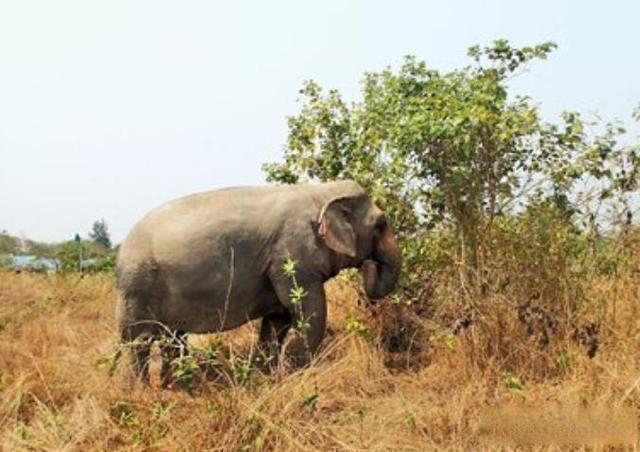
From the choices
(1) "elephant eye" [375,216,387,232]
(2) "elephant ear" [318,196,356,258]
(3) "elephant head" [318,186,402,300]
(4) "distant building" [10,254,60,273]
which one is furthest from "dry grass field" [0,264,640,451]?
(4) "distant building" [10,254,60,273]

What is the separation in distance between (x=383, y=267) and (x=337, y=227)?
64 cm

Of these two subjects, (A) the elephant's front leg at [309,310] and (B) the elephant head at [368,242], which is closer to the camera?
(A) the elephant's front leg at [309,310]

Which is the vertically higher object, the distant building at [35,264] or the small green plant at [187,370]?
the distant building at [35,264]

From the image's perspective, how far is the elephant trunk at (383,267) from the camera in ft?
25.3

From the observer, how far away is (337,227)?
7477mm

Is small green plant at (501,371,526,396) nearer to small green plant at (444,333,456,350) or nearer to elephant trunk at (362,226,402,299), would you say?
small green plant at (444,333,456,350)

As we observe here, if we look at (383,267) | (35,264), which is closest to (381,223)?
(383,267)

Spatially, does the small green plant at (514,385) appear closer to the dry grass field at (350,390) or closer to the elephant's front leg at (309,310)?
the dry grass field at (350,390)

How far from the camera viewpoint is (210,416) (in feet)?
15.5

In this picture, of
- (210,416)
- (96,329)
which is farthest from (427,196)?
(96,329)

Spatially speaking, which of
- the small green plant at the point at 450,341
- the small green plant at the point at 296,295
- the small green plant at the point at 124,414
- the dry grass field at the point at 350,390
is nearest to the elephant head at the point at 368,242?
the dry grass field at the point at 350,390

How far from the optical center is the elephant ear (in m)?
7.38

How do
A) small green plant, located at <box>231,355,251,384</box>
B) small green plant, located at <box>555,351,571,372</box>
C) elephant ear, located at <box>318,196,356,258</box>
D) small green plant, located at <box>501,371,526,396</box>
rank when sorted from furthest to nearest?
elephant ear, located at <box>318,196,356,258</box>, small green plant, located at <box>555,351,571,372</box>, small green plant, located at <box>501,371,526,396</box>, small green plant, located at <box>231,355,251,384</box>

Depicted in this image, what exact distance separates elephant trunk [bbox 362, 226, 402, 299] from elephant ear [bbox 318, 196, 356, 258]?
34cm
